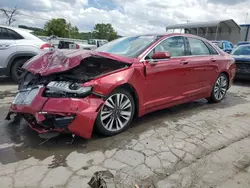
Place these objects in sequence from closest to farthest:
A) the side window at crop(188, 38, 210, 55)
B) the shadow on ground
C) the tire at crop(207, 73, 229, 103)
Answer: the shadow on ground, the side window at crop(188, 38, 210, 55), the tire at crop(207, 73, 229, 103)

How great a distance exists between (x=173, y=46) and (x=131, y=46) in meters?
0.83

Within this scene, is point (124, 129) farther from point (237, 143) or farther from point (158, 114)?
point (237, 143)

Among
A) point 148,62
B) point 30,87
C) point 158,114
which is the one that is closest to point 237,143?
point 158,114

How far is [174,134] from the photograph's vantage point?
3582 mm

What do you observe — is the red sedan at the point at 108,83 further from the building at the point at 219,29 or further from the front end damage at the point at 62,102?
the building at the point at 219,29

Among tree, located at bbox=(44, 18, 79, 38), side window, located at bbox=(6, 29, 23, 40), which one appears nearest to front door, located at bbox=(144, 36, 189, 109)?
side window, located at bbox=(6, 29, 23, 40)

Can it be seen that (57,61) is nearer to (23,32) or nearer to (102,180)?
(102,180)

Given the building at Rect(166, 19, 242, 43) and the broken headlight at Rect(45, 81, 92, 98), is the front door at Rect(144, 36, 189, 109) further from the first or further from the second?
the building at Rect(166, 19, 242, 43)

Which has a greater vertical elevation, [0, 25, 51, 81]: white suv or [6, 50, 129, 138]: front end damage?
[0, 25, 51, 81]: white suv

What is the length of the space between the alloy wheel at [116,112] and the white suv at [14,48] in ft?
12.5

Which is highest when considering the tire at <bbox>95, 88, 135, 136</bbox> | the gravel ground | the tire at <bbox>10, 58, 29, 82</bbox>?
the tire at <bbox>10, 58, 29, 82</bbox>

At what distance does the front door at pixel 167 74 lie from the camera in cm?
378

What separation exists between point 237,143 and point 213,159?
75 centimetres

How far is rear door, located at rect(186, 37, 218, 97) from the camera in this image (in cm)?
459
